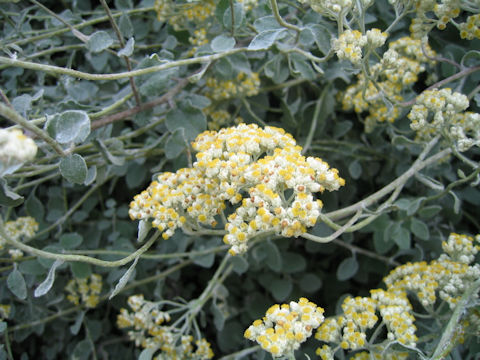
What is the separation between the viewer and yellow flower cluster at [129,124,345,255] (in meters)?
1.01

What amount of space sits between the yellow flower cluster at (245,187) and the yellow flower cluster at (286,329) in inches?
7.4

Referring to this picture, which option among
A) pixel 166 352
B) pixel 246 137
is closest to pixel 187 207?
pixel 246 137

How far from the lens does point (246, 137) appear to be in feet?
3.73

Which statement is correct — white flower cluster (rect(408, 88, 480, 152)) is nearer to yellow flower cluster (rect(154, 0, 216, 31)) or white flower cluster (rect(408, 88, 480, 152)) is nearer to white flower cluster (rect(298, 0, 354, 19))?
white flower cluster (rect(298, 0, 354, 19))

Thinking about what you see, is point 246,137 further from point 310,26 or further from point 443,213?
point 443,213

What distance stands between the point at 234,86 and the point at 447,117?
76cm

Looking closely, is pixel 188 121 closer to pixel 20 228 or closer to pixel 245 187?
pixel 245 187

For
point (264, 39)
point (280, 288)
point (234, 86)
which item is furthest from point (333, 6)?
point (280, 288)

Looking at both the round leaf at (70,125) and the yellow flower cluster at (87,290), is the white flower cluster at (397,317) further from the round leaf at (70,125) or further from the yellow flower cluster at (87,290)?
the yellow flower cluster at (87,290)

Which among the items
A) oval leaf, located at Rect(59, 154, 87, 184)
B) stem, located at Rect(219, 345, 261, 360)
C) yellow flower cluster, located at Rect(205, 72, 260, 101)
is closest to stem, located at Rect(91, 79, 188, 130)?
yellow flower cluster, located at Rect(205, 72, 260, 101)

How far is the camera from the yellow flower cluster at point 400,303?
46.1 inches

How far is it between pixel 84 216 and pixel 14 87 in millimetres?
585

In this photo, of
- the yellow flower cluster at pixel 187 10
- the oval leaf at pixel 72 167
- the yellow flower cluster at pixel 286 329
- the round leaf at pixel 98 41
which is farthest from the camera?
the yellow flower cluster at pixel 187 10

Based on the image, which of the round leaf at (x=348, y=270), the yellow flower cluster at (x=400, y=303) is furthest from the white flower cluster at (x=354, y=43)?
the round leaf at (x=348, y=270)
